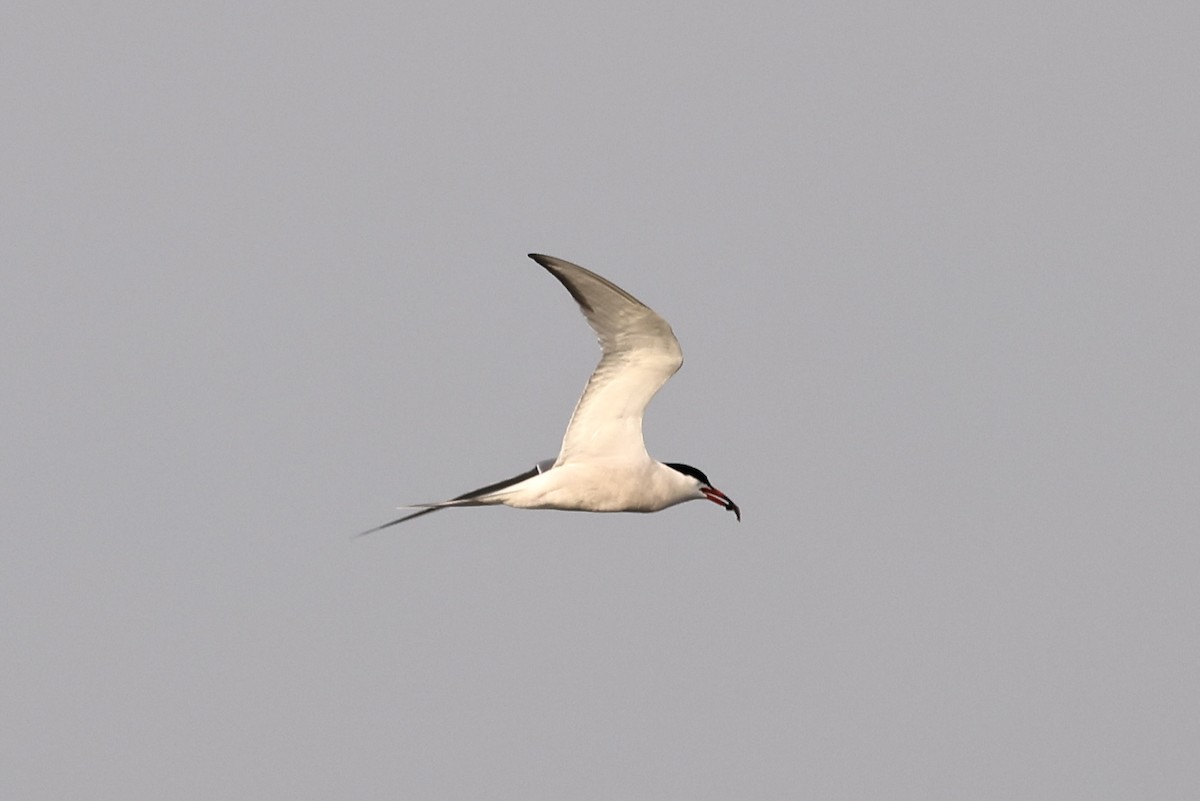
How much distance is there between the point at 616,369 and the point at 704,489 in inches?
93.4

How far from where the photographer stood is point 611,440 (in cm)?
1695

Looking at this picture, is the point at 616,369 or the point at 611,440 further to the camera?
the point at 611,440

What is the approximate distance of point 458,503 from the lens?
16328 millimetres

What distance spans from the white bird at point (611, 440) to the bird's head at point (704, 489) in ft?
1.33

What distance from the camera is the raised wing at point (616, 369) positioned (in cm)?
1550

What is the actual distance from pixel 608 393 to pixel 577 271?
2.02 metres

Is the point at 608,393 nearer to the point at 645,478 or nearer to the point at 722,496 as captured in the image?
the point at 645,478

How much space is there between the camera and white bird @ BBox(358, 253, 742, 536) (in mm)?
16062

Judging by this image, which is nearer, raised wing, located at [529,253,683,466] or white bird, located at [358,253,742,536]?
raised wing, located at [529,253,683,466]

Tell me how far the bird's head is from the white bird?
41cm

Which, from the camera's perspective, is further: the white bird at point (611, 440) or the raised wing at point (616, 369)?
the white bird at point (611, 440)

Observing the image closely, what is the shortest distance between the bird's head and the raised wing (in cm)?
104

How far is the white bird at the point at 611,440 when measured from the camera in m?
16.1

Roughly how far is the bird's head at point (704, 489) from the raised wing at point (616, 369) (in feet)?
3.40
